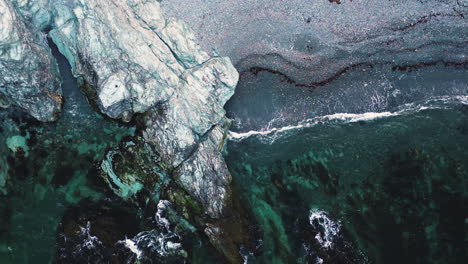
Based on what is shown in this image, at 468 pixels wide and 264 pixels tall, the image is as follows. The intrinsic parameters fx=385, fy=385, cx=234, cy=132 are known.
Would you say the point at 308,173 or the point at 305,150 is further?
the point at 305,150

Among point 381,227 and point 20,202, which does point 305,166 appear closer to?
point 381,227

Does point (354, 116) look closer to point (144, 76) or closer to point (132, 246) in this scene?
point (144, 76)

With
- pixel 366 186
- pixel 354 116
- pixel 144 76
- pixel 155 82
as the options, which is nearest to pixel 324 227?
pixel 366 186

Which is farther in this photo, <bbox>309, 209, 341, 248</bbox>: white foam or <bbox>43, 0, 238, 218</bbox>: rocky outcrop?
<bbox>309, 209, 341, 248</bbox>: white foam

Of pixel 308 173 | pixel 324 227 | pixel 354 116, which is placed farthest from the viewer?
pixel 354 116

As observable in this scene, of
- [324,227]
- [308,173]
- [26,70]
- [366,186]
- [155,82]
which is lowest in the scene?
[26,70]

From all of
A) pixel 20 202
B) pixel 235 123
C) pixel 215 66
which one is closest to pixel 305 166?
pixel 235 123

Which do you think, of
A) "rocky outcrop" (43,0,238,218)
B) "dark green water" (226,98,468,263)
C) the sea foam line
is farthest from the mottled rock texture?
"dark green water" (226,98,468,263)

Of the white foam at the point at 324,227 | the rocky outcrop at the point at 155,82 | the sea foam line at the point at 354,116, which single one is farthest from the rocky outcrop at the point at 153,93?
the white foam at the point at 324,227

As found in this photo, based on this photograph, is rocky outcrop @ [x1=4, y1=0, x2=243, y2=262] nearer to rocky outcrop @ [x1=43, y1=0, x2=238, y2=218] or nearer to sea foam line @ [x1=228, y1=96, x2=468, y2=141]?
rocky outcrop @ [x1=43, y1=0, x2=238, y2=218]

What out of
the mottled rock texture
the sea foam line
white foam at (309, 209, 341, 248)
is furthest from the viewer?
the sea foam line
